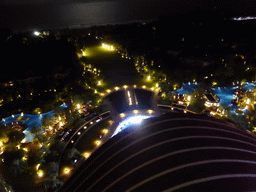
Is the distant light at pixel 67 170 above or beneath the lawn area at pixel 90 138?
beneath

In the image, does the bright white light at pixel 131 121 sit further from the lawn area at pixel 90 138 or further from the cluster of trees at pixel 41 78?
the cluster of trees at pixel 41 78

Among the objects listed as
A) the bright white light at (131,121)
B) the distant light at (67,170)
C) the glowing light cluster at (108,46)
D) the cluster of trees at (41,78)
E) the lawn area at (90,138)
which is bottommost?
the distant light at (67,170)

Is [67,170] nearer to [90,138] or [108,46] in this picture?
[90,138]

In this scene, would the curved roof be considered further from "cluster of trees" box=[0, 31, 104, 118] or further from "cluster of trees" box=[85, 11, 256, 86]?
"cluster of trees" box=[85, 11, 256, 86]

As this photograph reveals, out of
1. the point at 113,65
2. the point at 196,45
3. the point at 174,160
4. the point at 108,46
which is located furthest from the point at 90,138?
the point at 108,46

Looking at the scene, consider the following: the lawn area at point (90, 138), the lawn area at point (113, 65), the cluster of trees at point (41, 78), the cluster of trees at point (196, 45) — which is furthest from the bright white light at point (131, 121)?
the cluster of trees at point (196, 45)

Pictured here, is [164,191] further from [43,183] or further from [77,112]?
[77,112]
